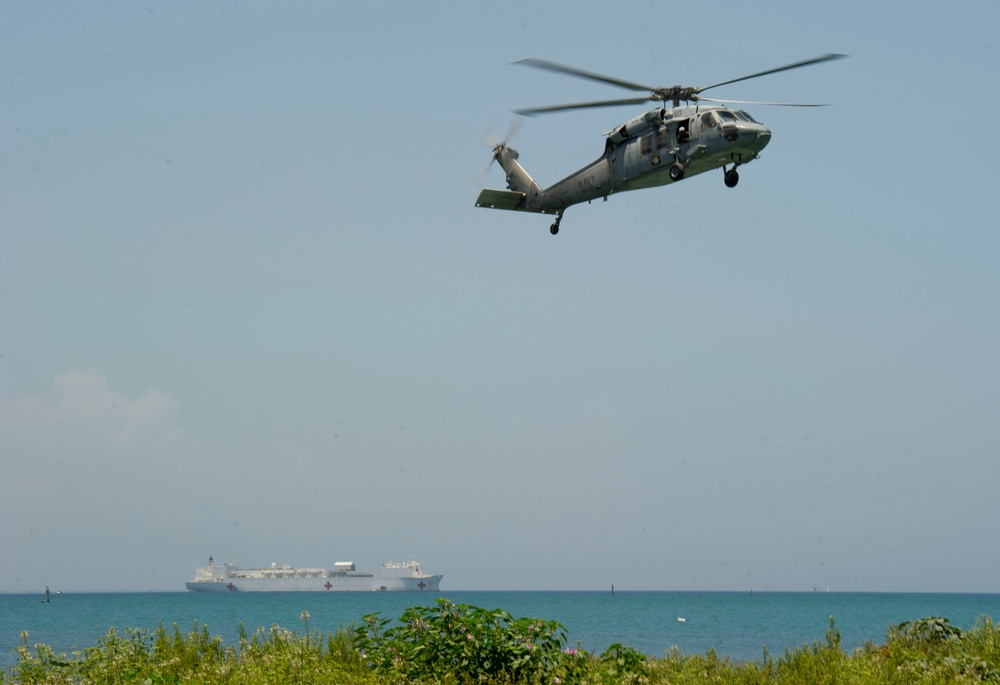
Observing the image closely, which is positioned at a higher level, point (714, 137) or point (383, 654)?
point (714, 137)

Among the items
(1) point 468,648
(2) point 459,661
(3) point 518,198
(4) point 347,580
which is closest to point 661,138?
(3) point 518,198

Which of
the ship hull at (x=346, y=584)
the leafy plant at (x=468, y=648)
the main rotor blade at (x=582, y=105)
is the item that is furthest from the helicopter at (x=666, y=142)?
the ship hull at (x=346, y=584)

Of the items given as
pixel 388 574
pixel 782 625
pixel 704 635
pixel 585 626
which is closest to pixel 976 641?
pixel 704 635

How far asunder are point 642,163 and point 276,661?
17084mm

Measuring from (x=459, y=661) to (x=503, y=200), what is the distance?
21.0 metres

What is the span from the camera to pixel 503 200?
1328 inches

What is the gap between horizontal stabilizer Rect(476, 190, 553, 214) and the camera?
33438mm

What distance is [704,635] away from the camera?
76.4m

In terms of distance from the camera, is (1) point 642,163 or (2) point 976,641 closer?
(2) point 976,641

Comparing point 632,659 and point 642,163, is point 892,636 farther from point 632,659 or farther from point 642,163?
point 642,163

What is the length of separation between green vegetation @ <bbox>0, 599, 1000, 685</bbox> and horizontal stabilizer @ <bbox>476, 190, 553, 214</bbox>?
60.0ft

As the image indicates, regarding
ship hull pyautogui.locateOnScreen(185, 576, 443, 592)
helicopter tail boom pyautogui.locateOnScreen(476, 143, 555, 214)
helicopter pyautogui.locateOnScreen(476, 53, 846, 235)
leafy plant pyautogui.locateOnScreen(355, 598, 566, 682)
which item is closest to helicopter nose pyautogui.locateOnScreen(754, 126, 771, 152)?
helicopter pyautogui.locateOnScreen(476, 53, 846, 235)

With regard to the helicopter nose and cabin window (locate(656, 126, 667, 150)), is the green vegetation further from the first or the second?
cabin window (locate(656, 126, 667, 150))

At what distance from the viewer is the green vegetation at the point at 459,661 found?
1506 cm
